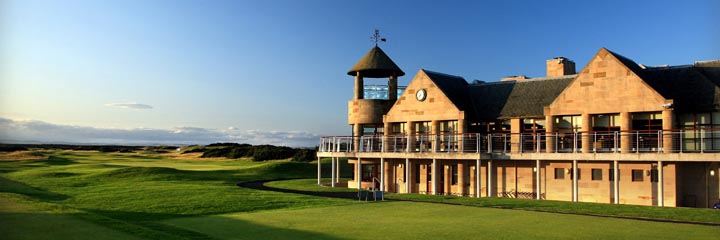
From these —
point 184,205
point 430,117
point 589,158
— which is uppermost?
point 430,117

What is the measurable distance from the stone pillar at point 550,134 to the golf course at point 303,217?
4615mm

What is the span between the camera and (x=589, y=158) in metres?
29.8

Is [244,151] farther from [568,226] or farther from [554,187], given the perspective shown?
[568,226]

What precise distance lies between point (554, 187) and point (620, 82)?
6785 millimetres

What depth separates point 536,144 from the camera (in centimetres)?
3406

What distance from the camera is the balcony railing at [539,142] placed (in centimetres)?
2852

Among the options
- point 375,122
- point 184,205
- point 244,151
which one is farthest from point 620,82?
point 244,151

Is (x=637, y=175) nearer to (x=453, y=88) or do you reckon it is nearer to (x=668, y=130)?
(x=668, y=130)

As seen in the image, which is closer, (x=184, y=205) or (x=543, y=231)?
(x=543, y=231)

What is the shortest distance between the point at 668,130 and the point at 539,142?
6376 mm

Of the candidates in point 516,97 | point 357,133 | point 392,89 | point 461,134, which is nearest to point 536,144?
point 516,97

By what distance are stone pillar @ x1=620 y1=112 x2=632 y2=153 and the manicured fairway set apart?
839cm

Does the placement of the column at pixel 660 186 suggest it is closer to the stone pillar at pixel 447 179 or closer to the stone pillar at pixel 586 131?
the stone pillar at pixel 586 131

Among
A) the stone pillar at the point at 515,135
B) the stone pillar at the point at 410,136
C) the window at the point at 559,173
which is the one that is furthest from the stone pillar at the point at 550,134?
the stone pillar at the point at 410,136
